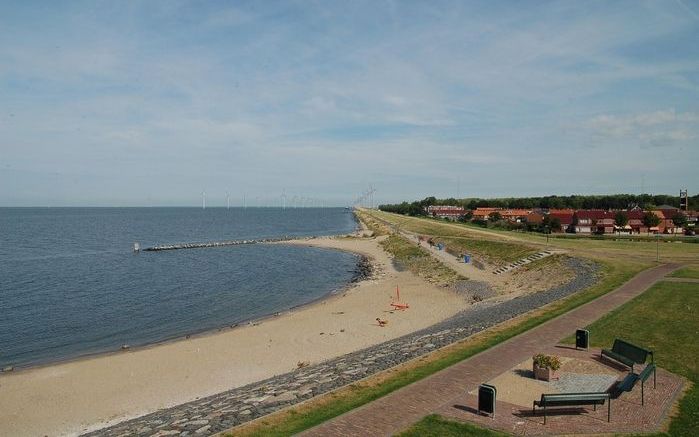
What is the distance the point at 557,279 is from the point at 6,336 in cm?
3877

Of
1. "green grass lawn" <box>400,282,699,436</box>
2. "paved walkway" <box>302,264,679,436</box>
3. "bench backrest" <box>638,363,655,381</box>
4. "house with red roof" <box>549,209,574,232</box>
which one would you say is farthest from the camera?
"house with red roof" <box>549,209,574,232</box>

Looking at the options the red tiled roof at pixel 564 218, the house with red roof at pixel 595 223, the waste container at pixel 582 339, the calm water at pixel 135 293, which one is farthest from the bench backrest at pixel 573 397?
the red tiled roof at pixel 564 218

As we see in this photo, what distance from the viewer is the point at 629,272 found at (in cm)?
3609

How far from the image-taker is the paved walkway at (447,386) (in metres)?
13.0

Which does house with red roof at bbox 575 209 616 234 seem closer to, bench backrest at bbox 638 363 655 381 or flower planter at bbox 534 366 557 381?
flower planter at bbox 534 366 557 381

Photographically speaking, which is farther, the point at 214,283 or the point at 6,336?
the point at 214,283

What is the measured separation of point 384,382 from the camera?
16.6 m

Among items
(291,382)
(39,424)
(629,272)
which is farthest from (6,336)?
(629,272)

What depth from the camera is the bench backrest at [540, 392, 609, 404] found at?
13.1m

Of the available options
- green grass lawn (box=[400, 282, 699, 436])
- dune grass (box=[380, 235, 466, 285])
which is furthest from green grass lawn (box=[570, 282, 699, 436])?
dune grass (box=[380, 235, 466, 285])

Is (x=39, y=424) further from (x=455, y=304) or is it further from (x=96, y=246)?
(x=96, y=246)

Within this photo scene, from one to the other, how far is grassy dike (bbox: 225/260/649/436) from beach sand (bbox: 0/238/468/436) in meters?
7.10

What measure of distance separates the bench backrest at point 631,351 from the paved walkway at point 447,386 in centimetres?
254

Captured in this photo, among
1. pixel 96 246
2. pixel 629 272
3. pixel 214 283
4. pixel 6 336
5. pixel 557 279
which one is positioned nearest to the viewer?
pixel 6 336
